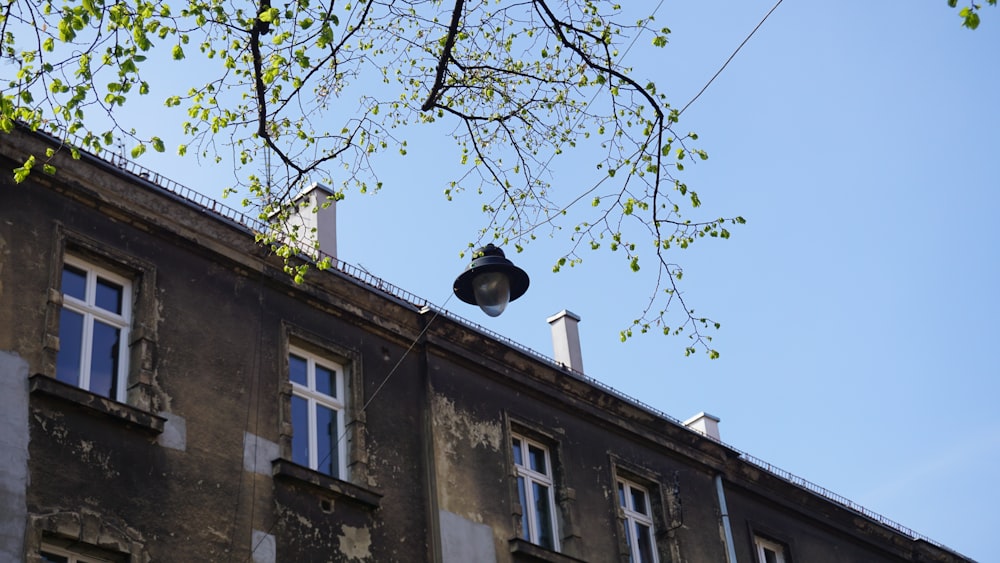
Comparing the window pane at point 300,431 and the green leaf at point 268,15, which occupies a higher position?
the green leaf at point 268,15

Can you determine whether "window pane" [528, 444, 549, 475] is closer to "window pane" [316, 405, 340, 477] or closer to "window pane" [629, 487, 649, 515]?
"window pane" [629, 487, 649, 515]

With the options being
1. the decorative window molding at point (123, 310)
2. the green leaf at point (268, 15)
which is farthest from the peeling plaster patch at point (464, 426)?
the green leaf at point (268, 15)

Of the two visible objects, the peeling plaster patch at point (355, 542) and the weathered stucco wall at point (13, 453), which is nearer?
the weathered stucco wall at point (13, 453)

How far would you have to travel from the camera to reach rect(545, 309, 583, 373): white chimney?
21.6 meters

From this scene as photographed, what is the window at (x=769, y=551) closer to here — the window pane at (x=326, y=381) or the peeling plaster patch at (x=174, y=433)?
the window pane at (x=326, y=381)

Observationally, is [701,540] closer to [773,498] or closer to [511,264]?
[773,498]

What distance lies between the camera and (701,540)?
20.1m

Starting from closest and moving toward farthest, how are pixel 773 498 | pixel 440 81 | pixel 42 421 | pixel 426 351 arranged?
1. pixel 440 81
2. pixel 42 421
3. pixel 426 351
4. pixel 773 498

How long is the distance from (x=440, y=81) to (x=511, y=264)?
121 inches

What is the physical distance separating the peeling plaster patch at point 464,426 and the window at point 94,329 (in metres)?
4.21

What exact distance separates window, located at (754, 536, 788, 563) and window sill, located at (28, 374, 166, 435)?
35.6 feet

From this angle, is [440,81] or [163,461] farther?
[163,461]

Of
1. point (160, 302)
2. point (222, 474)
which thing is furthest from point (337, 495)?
point (160, 302)

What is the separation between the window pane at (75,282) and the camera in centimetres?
1413
